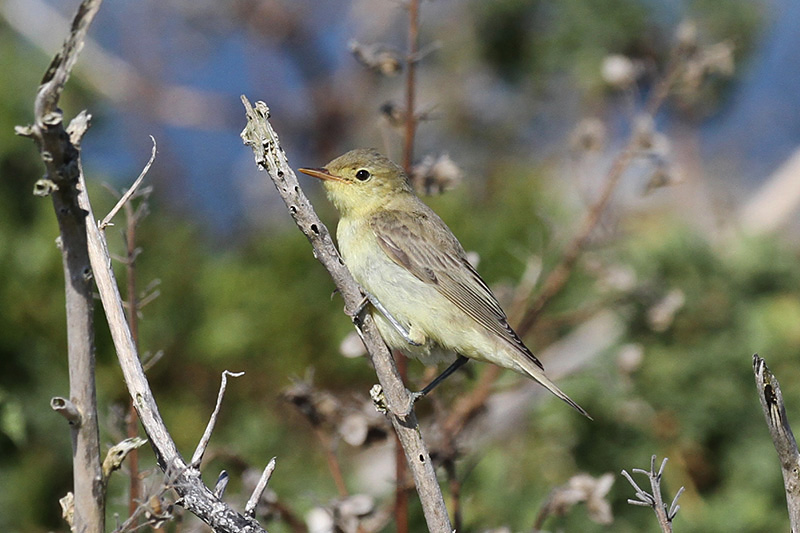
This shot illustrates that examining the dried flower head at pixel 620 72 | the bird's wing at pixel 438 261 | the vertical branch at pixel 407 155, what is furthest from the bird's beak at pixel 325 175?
the dried flower head at pixel 620 72

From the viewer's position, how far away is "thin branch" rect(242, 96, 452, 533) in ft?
6.36

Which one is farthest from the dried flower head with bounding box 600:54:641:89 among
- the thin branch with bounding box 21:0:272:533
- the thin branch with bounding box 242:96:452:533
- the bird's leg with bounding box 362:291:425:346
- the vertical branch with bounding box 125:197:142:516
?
the thin branch with bounding box 21:0:272:533

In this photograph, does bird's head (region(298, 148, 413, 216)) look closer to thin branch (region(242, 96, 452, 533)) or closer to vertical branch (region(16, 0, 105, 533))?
thin branch (region(242, 96, 452, 533))

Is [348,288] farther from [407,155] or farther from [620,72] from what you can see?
[620,72]

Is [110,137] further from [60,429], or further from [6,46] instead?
[60,429]

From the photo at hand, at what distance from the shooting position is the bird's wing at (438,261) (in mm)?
3037

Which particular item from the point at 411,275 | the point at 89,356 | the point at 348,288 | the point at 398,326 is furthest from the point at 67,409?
the point at 411,275

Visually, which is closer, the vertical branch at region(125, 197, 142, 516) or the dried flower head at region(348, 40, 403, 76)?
the vertical branch at region(125, 197, 142, 516)

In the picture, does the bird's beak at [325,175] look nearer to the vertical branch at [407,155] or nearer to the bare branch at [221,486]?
the vertical branch at [407,155]

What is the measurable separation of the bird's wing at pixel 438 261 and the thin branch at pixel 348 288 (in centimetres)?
94

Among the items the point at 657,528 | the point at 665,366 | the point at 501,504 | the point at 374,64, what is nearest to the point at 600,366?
the point at 665,366

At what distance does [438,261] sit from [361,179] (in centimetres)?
43

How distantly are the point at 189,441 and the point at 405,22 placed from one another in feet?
18.1

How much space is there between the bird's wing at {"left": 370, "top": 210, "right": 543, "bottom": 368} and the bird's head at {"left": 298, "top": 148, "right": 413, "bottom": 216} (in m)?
0.11
